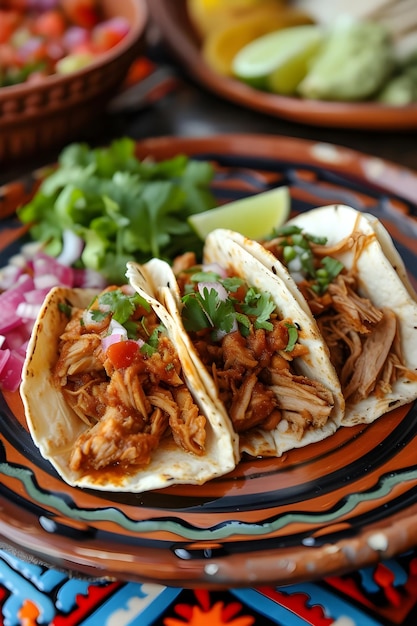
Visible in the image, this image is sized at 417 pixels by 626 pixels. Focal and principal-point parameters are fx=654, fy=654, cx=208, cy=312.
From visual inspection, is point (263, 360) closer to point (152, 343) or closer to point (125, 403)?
point (152, 343)

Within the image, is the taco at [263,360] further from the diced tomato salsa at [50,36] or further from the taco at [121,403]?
the diced tomato salsa at [50,36]

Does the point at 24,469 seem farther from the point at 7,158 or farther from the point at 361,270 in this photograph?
the point at 7,158

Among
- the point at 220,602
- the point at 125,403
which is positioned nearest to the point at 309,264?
the point at 125,403

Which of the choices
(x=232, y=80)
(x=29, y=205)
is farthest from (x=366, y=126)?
(x=29, y=205)

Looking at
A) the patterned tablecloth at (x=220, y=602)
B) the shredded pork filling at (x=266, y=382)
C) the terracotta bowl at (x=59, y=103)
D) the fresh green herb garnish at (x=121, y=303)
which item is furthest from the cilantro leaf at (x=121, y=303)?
the terracotta bowl at (x=59, y=103)

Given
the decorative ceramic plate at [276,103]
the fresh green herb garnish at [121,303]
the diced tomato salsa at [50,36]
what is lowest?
the decorative ceramic plate at [276,103]

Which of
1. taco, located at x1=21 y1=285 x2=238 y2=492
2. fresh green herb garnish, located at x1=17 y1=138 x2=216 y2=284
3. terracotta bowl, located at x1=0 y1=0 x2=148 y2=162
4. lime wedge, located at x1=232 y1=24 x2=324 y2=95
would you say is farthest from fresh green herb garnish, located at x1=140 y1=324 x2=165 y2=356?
lime wedge, located at x1=232 y1=24 x2=324 y2=95

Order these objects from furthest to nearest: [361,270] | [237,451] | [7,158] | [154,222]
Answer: [7,158], [154,222], [361,270], [237,451]
